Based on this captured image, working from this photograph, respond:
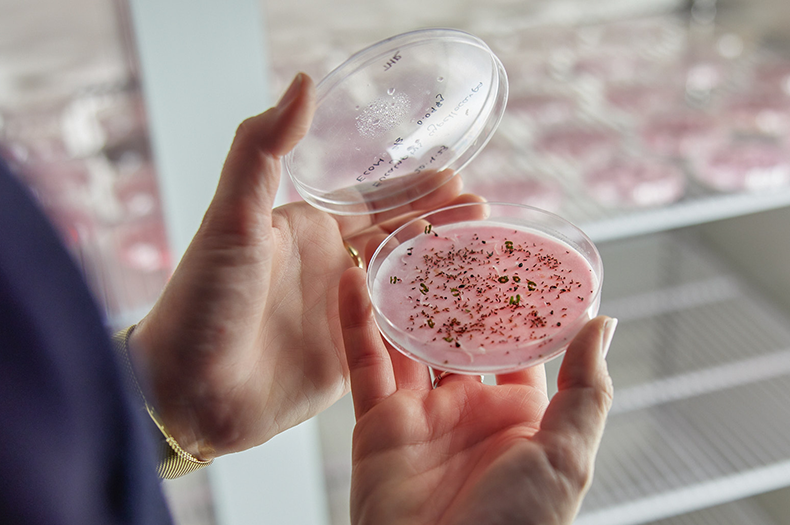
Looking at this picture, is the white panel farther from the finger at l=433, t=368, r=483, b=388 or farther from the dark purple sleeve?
the dark purple sleeve

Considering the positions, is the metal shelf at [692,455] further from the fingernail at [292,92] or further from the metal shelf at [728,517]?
the fingernail at [292,92]

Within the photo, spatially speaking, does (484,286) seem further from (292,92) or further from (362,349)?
(292,92)

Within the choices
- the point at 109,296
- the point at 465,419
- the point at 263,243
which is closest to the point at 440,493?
the point at 465,419

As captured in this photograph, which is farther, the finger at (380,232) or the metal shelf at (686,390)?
the metal shelf at (686,390)

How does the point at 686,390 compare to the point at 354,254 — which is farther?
the point at 686,390

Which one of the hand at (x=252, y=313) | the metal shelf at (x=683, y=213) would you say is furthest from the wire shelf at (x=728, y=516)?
the hand at (x=252, y=313)

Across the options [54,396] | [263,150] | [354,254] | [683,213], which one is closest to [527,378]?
[354,254]
